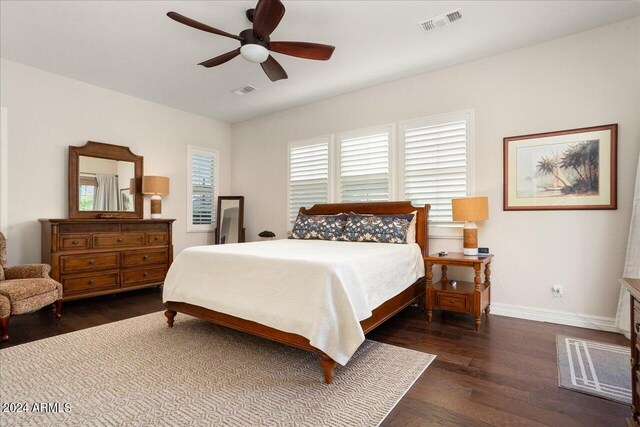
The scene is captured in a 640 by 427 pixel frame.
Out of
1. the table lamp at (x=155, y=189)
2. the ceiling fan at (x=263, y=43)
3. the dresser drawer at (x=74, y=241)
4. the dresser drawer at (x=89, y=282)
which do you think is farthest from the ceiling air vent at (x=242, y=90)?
the dresser drawer at (x=89, y=282)

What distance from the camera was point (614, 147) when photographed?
3.10 metres

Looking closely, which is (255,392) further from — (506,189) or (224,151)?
(224,151)

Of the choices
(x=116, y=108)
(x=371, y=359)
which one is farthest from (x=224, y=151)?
(x=371, y=359)

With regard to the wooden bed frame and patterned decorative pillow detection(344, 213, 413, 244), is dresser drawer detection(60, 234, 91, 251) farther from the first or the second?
patterned decorative pillow detection(344, 213, 413, 244)

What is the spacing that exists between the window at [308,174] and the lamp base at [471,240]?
2.18m

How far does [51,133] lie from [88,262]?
68.9 inches

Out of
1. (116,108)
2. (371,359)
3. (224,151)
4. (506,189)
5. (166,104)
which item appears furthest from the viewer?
(224,151)

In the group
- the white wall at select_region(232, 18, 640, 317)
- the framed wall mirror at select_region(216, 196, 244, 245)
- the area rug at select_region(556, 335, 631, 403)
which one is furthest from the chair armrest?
the area rug at select_region(556, 335, 631, 403)

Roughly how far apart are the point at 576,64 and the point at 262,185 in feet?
15.3

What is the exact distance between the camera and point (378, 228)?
12.7 feet

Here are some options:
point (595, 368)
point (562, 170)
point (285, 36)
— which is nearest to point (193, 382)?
point (595, 368)

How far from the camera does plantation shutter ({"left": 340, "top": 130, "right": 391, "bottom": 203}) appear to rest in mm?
4523

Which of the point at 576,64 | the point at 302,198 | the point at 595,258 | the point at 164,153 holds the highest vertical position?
the point at 576,64

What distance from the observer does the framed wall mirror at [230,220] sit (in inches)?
237
